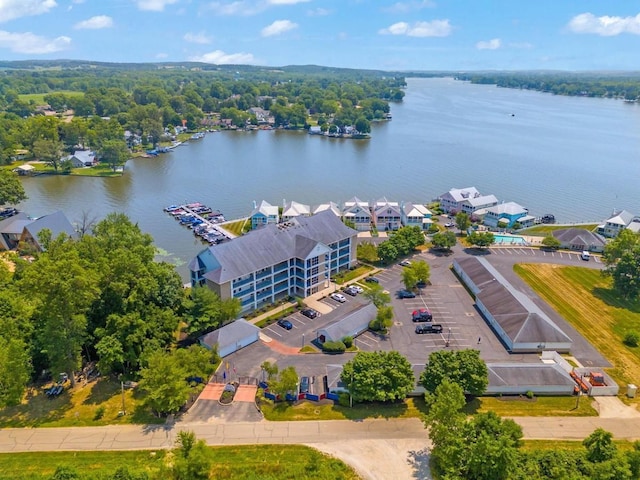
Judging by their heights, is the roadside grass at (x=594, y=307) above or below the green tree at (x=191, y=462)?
below

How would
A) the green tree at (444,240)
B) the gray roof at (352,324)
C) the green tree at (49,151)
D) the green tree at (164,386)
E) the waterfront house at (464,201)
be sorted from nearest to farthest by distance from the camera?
the green tree at (164,386), the gray roof at (352,324), the green tree at (444,240), the waterfront house at (464,201), the green tree at (49,151)

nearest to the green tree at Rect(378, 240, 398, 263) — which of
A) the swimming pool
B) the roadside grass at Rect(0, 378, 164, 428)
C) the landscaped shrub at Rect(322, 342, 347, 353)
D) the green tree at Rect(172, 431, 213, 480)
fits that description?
the swimming pool

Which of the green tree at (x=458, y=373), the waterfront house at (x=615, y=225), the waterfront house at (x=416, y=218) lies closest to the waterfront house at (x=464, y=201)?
the waterfront house at (x=416, y=218)

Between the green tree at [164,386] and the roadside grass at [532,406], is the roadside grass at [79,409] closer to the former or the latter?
the green tree at [164,386]

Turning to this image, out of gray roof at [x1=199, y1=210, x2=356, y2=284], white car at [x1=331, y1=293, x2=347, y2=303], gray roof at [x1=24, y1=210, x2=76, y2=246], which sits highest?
gray roof at [x1=199, y1=210, x2=356, y2=284]

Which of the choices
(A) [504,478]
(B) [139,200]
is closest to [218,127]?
(B) [139,200]

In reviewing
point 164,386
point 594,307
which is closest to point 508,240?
point 594,307

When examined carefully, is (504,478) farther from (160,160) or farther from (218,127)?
(218,127)

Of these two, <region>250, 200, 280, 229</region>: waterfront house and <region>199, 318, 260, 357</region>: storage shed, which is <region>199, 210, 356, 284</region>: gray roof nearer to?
<region>199, 318, 260, 357</region>: storage shed
